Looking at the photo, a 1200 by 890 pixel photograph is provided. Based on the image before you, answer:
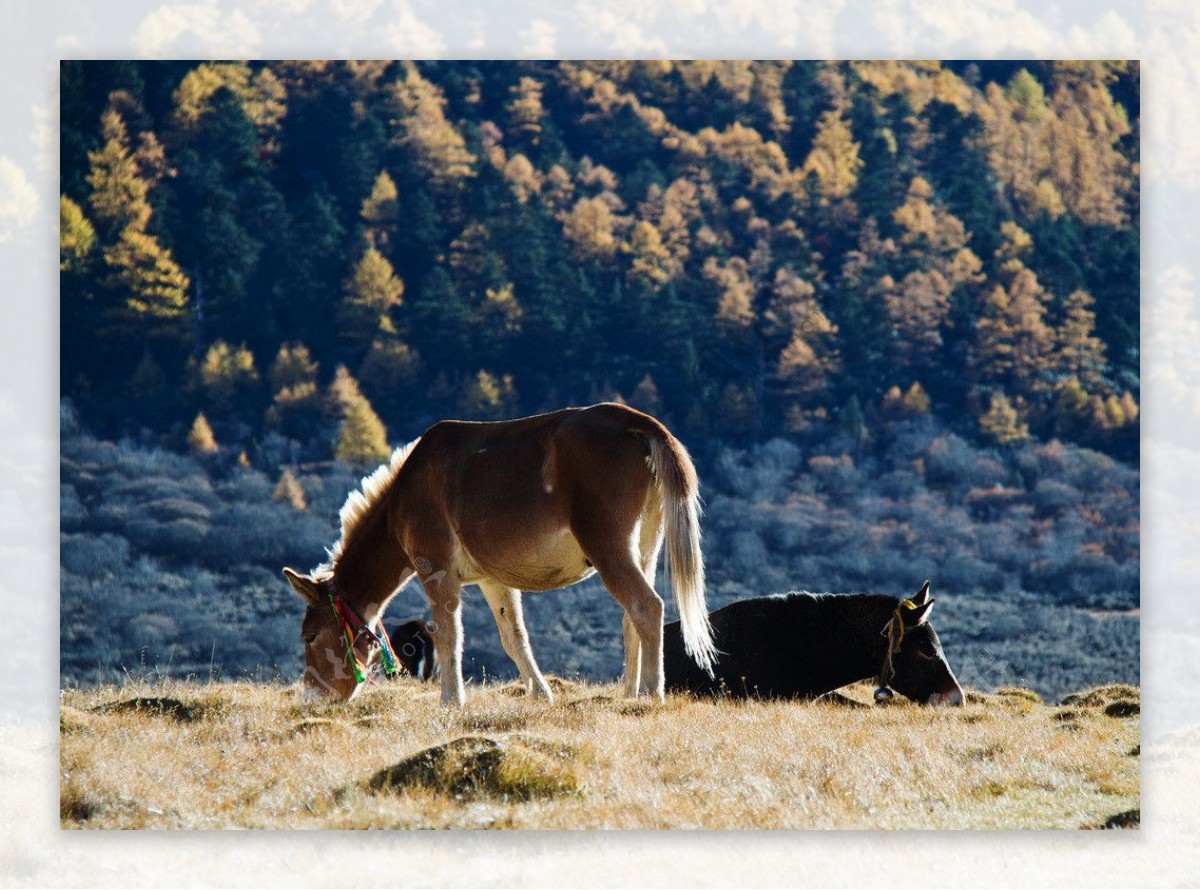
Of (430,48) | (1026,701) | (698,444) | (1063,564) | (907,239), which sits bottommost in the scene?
(1026,701)

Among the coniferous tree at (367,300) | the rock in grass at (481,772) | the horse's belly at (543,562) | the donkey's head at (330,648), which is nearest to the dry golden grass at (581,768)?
the rock in grass at (481,772)

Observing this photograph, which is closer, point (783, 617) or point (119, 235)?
point (783, 617)

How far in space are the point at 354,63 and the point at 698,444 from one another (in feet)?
14.5

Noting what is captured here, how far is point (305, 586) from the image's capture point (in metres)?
9.62

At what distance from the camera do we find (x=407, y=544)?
9.70 m

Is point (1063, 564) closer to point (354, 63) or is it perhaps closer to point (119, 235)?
point (354, 63)

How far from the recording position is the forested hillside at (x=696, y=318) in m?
11.9

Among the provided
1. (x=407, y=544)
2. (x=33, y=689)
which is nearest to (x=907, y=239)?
(x=407, y=544)

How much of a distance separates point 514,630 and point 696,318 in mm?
4178

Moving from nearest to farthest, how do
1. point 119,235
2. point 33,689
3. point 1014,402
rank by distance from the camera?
point 33,689, point 119,235, point 1014,402

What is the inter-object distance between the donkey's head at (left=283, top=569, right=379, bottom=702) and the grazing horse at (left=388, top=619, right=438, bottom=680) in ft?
7.70

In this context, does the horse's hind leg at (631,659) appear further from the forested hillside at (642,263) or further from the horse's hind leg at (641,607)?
the forested hillside at (642,263)

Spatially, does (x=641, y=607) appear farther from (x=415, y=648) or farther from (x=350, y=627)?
(x=415, y=648)

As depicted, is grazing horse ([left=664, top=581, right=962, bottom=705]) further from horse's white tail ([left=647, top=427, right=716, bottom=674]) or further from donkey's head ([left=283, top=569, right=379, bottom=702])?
donkey's head ([left=283, top=569, right=379, bottom=702])
